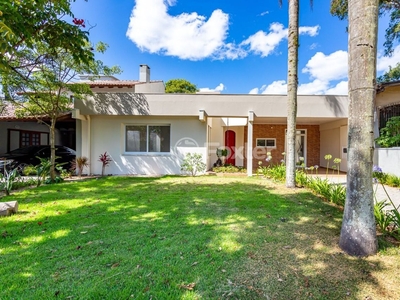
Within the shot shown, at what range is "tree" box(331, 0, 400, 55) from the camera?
11336 mm

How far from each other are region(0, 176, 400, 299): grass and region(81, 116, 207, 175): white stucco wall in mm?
5934

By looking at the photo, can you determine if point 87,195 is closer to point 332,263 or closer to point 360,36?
point 332,263

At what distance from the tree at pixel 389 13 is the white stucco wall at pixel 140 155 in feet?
30.9

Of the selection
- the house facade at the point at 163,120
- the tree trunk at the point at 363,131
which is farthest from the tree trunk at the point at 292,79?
the tree trunk at the point at 363,131

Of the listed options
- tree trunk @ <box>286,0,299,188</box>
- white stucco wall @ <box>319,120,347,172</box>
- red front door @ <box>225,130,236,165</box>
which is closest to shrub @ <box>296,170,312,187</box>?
tree trunk @ <box>286,0,299,188</box>

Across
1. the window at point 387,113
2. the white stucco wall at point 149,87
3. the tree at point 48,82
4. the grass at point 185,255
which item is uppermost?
the white stucco wall at point 149,87

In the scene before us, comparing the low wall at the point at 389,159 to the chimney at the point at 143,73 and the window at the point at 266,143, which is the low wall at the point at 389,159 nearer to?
the window at the point at 266,143

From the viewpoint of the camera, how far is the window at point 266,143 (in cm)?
1606

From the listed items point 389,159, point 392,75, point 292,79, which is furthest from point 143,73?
point 392,75

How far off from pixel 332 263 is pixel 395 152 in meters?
9.30

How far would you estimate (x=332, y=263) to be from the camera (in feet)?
9.39

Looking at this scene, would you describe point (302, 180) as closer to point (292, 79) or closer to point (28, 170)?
point (292, 79)

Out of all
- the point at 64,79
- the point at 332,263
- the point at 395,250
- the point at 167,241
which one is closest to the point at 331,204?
the point at 395,250

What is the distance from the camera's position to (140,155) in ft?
37.9
